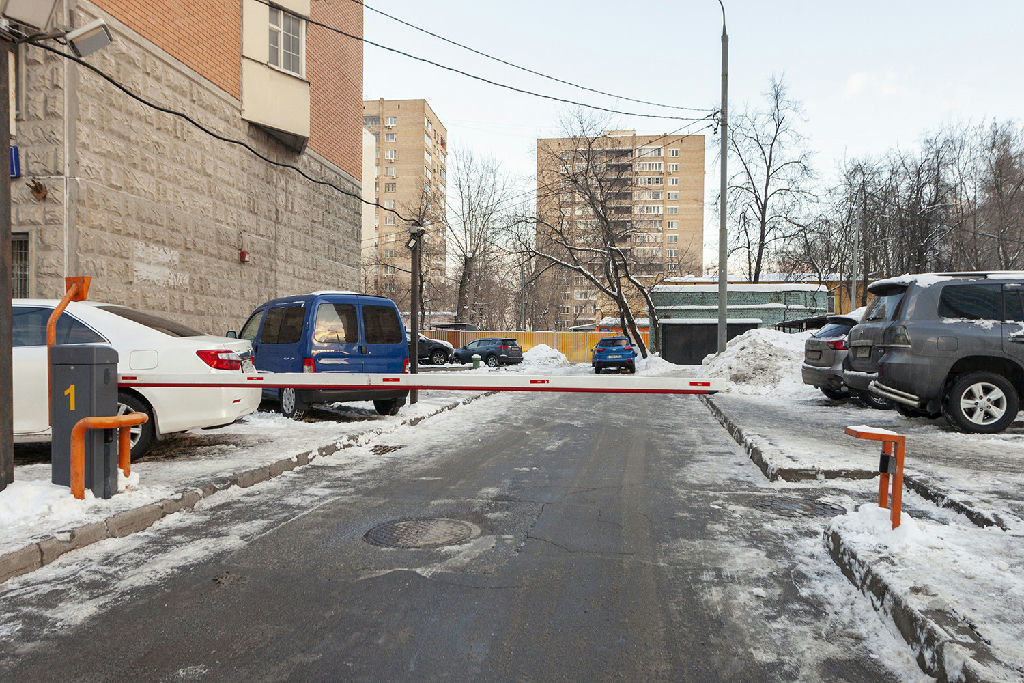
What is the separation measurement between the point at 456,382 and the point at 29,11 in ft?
14.3

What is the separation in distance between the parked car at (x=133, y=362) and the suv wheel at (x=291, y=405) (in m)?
3.10

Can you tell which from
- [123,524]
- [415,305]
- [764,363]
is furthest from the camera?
[764,363]

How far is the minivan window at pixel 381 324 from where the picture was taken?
36.1 ft

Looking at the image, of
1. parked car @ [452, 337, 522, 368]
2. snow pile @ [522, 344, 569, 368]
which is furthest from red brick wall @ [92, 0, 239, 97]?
snow pile @ [522, 344, 569, 368]

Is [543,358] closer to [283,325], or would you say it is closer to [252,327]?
[252,327]

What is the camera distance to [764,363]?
1908cm

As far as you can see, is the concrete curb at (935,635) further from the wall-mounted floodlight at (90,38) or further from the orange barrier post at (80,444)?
the wall-mounted floodlight at (90,38)

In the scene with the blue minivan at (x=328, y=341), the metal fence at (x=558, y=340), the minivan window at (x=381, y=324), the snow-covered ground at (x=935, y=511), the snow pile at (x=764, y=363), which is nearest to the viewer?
the snow-covered ground at (x=935, y=511)

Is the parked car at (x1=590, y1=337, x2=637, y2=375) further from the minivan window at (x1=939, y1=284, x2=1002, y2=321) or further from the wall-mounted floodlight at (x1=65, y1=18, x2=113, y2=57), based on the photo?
the wall-mounted floodlight at (x1=65, y1=18, x2=113, y2=57)

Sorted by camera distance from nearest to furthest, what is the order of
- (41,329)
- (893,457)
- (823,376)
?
1. (893,457)
2. (41,329)
3. (823,376)


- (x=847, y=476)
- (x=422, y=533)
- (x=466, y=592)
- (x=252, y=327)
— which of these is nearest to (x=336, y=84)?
(x=252, y=327)

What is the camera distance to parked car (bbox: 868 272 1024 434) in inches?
361

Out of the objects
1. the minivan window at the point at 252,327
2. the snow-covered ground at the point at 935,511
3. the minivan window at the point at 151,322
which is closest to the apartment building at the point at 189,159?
the minivan window at the point at 252,327

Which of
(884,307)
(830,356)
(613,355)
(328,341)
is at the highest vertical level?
(884,307)
